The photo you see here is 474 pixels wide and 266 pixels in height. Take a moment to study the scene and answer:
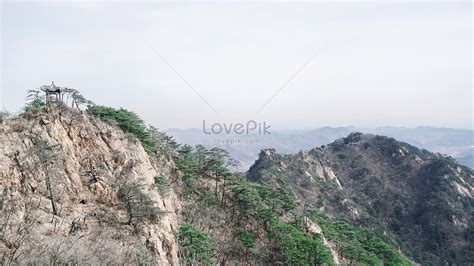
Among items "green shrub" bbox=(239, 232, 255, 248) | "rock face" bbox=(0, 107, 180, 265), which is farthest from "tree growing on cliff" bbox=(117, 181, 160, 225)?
"green shrub" bbox=(239, 232, 255, 248)

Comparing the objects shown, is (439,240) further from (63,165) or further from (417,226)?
(63,165)

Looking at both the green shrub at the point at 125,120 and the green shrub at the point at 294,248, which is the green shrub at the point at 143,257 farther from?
the green shrub at the point at 294,248

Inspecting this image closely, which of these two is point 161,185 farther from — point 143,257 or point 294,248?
point 294,248

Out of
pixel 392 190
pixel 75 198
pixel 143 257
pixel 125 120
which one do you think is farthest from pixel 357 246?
pixel 392 190

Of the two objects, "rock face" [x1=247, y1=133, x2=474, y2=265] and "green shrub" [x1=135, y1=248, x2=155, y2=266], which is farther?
"rock face" [x1=247, y1=133, x2=474, y2=265]

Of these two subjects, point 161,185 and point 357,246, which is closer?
point 161,185

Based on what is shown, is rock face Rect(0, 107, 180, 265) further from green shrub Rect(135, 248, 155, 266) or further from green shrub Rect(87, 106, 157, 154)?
green shrub Rect(87, 106, 157, 154)

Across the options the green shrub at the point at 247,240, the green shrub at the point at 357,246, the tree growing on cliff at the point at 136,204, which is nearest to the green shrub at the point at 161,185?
the tree growing on cliff at the point at 136,204
